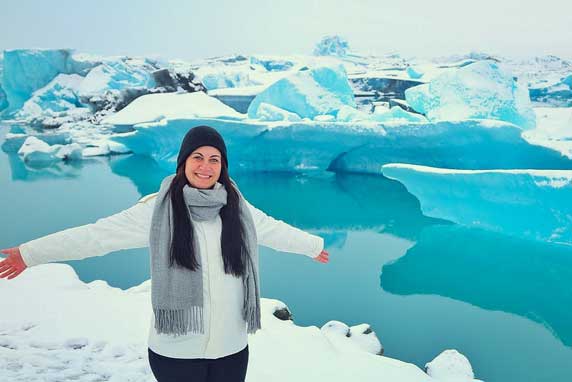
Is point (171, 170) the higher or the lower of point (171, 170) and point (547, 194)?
the lower

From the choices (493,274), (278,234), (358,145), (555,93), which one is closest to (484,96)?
(358,145)

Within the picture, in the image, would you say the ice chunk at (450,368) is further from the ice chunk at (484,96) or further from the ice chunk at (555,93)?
the ice chunk at (555,93)

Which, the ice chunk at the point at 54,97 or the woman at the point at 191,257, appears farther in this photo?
the ice chunk at the point at 54,97

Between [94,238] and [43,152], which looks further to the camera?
[43,152]

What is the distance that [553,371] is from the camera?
2.37 metres

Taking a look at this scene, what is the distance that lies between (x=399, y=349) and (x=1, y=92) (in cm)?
2376

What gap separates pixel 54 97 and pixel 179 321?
19881mm

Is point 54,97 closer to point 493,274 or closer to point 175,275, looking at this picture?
point 493,274

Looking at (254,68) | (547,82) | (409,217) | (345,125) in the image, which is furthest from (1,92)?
(547,82)

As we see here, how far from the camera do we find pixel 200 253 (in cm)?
86

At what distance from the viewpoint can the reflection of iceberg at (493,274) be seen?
3225 mm

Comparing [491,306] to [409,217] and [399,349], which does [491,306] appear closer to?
[399,349]

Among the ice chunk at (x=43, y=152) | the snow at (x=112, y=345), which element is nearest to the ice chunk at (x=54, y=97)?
the ice chunk at (x=43, y=152)

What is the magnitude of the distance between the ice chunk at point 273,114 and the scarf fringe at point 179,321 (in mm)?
7582
